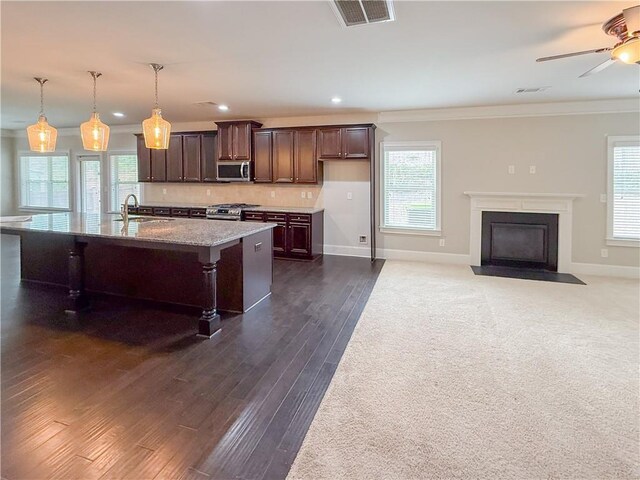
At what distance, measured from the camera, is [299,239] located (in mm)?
6496

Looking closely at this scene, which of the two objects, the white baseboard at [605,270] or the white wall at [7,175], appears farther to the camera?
the white wall at [7,175]

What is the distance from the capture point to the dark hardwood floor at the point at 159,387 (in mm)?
1850

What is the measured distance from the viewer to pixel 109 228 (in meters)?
3.88

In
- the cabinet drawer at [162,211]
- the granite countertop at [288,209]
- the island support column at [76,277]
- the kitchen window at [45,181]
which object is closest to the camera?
the island support column at [76,277]

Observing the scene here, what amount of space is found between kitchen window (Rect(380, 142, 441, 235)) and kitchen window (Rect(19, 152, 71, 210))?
7.84 m

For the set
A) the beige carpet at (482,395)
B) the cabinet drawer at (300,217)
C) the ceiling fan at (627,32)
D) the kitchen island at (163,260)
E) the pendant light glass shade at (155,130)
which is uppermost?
the ceiling fan at (627,32)

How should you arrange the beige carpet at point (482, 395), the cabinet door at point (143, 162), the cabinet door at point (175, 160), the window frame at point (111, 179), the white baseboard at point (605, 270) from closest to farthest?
the beige carpet at point (482, 395) < the white baseboard at point (605, 270) < the cabinet door at point (175, 160) < the cabinet door at point (143, 162) < the window frame at point (111, 179)

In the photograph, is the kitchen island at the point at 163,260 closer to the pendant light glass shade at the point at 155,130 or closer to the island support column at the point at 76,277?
the island support column at the point at 76,277

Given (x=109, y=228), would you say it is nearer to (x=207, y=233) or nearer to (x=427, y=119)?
(x=207, y=233)

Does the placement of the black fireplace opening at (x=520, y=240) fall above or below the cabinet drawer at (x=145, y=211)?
below

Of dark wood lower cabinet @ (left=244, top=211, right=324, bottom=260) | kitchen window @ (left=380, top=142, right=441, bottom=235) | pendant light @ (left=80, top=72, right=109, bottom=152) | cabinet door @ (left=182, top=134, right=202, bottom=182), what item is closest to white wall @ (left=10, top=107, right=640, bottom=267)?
kitchen window @ (left=380, top=142, right=441, bottom=235)

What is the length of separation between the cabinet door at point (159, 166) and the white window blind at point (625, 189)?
784 cm

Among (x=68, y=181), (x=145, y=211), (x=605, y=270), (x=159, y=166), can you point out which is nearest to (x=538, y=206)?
(x=605, y=270)

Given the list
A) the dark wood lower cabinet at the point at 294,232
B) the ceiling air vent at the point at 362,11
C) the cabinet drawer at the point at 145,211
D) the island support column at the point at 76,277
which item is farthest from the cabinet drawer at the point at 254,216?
the ceiling air vent at the point at 362,11
